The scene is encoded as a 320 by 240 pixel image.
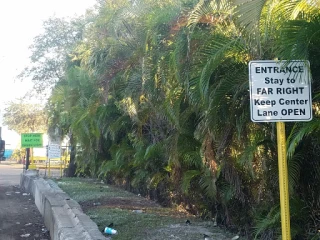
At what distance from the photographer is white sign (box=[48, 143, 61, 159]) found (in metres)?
26.1

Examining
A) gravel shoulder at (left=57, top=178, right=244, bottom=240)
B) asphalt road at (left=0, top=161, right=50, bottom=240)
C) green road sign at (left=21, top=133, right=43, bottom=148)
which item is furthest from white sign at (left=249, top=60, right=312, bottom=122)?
green road sign at (left=21, top=133, right=43, bottom=148)

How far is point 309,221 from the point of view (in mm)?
6906

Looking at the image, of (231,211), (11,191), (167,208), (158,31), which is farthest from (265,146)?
(11,191)

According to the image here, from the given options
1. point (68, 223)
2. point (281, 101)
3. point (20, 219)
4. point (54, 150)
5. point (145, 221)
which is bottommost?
point (20, 219)

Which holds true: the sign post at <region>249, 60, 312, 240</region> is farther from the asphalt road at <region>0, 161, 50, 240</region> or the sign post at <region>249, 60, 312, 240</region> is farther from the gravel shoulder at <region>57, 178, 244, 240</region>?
the asphalt road at <region>0, 161, 50, 240</region>

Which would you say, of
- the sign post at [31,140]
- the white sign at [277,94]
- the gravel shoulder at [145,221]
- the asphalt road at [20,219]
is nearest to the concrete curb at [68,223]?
the asphalt road at [20,219]

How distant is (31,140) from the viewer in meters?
26.7

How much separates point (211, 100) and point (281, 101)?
7.04ft

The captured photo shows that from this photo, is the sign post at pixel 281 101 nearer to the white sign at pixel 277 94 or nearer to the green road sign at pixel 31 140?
the white sign at pixel 277 94

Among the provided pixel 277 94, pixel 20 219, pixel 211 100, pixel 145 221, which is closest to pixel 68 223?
pixel 145 221

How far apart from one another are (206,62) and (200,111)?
1270 millimetres

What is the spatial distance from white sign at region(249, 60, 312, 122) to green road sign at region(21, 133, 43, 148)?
22.6m

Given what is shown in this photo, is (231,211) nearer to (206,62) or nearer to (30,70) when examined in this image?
(206,62)

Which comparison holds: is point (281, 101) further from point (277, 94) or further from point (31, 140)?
point (31, 140)
